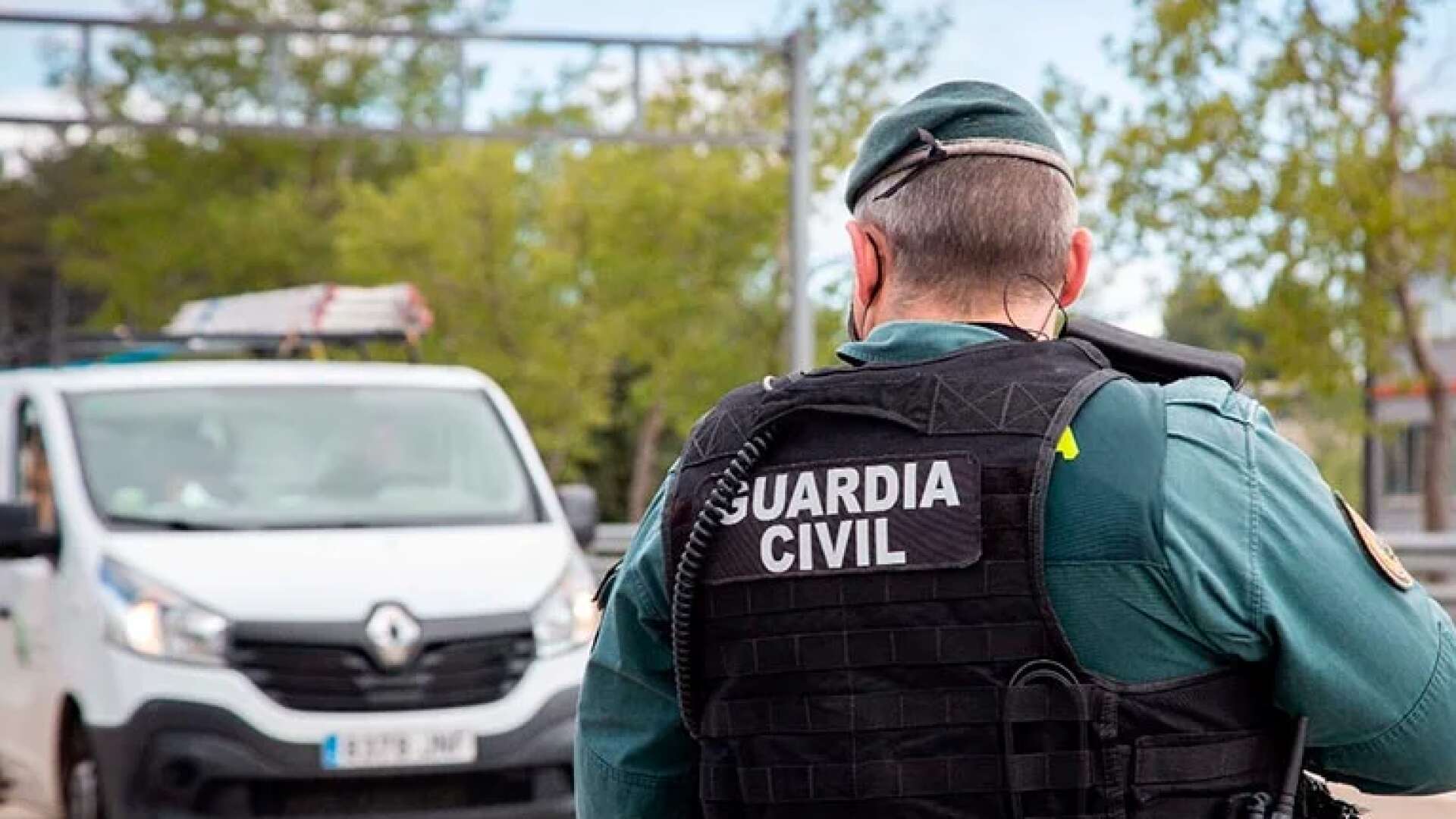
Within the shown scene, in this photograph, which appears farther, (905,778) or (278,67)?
(278,67)

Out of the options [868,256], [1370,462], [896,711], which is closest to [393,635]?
[868,256]

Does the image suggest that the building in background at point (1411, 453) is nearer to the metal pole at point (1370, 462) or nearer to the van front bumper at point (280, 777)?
the metal pole at point (1370, 462)

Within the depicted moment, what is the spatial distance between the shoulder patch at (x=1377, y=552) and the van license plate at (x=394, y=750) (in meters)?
5.23

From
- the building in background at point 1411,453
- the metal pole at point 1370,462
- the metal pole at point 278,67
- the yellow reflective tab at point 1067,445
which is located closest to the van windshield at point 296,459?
the yellow reflective tab at point 1067,445

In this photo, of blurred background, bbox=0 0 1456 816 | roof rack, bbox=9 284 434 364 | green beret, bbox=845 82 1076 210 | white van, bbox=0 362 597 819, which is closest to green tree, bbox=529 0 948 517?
blurred background, bbox=0 0 1456 816

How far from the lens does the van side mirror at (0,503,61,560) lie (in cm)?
747

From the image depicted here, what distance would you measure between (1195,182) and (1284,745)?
830 inches

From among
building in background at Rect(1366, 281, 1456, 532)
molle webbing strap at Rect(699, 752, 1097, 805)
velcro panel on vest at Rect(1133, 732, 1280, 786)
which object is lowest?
building in background at Rect(1366, 281, 1456, 532)

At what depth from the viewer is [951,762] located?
2230 millimetres

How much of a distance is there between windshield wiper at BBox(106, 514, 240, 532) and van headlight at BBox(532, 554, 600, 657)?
113 centimetres

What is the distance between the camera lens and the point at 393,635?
283 inches

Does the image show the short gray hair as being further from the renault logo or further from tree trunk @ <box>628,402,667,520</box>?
tree trunk @ <box>628,402,667,520</box>

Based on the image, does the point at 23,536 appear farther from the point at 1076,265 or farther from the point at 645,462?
the point at 645,462

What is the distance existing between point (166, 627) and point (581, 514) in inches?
69.6
